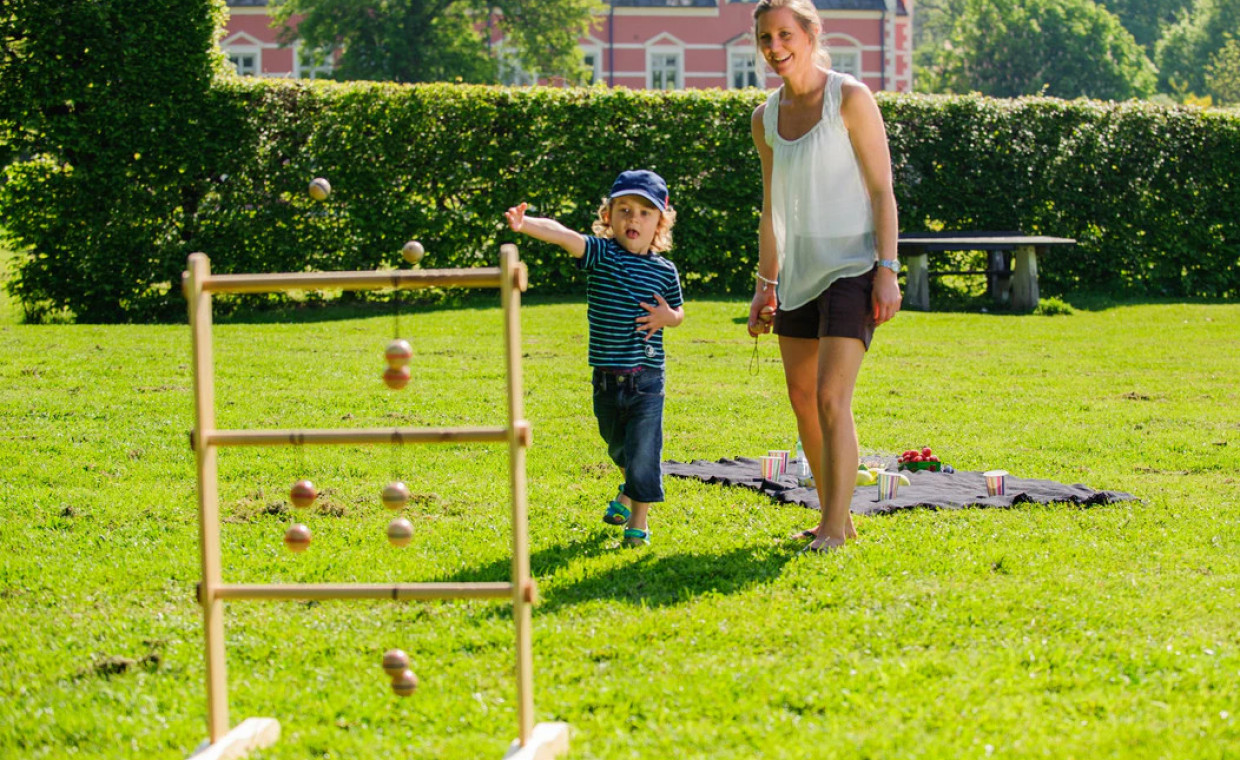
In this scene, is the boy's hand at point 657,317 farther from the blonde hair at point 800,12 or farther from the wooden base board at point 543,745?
the wooden base board at point 543,745

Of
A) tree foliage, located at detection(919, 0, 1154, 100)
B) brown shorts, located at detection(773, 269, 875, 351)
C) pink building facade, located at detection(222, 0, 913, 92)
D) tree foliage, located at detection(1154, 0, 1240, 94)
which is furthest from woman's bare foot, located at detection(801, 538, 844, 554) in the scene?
tree foliage, located at detection(1154, 0, 1240, 94)

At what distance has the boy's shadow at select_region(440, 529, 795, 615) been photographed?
15.1 ft

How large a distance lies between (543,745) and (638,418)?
2410 millimetres

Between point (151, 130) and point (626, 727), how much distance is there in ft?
42.1

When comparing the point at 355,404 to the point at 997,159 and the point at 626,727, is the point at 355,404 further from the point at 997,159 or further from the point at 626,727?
the point at 997,159

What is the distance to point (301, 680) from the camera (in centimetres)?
382

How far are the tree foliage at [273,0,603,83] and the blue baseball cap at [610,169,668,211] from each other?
33.6 meters

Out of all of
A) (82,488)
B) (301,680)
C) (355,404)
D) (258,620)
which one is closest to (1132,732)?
(301,680)

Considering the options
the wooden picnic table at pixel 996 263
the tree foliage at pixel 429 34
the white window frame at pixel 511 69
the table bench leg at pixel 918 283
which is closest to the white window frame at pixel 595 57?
the white window frame at pixel 511 69

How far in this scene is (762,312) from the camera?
5.71 meters

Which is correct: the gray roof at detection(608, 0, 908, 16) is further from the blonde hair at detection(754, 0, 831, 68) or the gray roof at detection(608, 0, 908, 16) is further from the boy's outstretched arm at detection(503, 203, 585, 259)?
the boy's outstretched arm at detection(503, 203, 585, 259)

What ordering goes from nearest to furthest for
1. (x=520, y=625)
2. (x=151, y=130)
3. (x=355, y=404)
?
(x=520, y=625)
(x=355, y=404)
(x=151, y=130)

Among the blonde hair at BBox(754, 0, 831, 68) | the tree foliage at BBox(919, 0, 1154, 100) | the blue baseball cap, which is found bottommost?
the blue baseball cap

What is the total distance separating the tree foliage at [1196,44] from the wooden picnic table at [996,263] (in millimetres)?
48435
